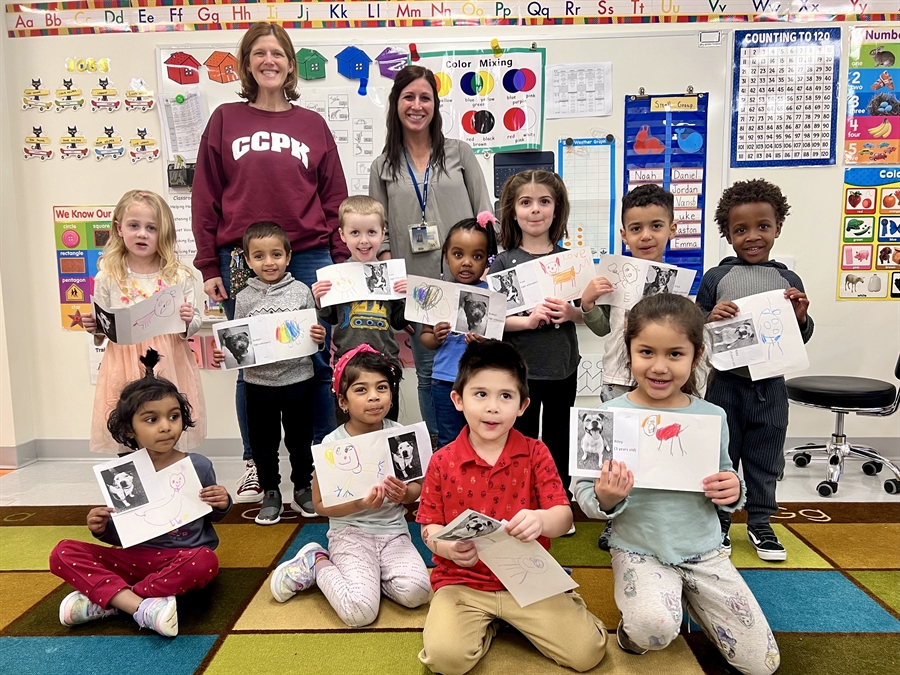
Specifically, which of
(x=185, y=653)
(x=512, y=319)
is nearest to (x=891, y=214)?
(x=512, y=319)

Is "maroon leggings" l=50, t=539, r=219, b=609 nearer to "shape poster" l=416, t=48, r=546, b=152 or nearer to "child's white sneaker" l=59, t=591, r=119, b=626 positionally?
"child's white sneaker" l=59, t=591, r=119, b=626

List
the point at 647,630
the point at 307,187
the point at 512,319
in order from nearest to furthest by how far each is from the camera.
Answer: the point at 647,630 → the point at 512,319 → the point at 307,187

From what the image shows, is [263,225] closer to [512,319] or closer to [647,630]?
[512,319]

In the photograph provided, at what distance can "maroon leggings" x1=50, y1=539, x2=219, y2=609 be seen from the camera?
6.44 ft

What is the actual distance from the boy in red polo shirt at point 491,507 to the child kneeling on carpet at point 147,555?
0.81 metres

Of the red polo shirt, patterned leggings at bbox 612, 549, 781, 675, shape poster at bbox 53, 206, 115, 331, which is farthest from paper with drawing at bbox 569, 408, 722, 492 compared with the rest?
shape poster at bbox 53, 206, 115, 331

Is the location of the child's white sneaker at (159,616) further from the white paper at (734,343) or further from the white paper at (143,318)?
the white paper at (734,343)

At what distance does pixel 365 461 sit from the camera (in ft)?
6.89

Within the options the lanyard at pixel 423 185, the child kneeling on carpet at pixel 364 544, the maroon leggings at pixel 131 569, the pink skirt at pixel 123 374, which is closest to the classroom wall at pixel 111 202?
the lanyard at pixel 423 185

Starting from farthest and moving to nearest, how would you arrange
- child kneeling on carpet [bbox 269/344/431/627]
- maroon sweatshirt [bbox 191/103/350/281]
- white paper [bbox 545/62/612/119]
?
white paper [bbox 545/62/612/119]
maroon sweatshirt [bbox 191/103/350/281]
child kneeling on carpet [bbox 269/344/431/627]

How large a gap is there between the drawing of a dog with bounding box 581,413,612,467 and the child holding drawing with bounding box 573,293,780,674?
0.22 ft

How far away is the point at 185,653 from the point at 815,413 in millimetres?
3562

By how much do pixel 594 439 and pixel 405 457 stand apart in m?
0.68

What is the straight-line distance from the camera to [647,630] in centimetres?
167
